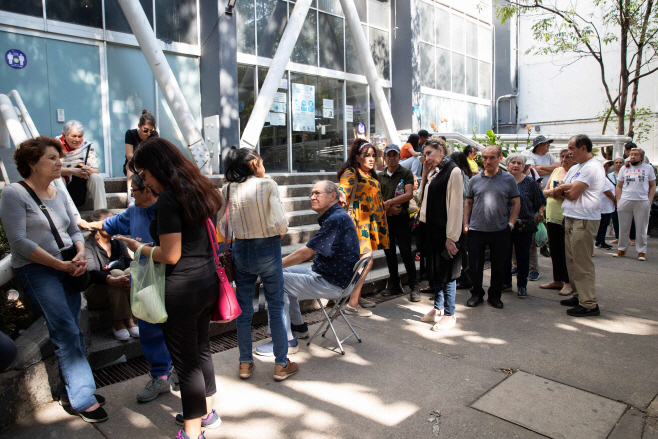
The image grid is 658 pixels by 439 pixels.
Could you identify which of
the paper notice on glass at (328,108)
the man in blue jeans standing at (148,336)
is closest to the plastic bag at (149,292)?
the man in blue jeans standing at (148,336)

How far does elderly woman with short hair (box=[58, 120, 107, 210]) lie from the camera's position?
16.7ft

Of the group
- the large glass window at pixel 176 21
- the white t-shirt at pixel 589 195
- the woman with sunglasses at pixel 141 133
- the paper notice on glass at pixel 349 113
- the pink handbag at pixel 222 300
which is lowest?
the pink handbag at pixel 222 300

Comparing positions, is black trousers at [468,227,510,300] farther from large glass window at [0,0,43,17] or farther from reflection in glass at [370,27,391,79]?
reflection in glass at [370,27,391,79]

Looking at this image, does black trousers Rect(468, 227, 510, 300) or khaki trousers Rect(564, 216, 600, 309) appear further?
black trousers Rect(468, 227, 510, 300)

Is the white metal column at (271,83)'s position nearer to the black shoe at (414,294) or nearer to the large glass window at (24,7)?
the large glass window at (24,7)

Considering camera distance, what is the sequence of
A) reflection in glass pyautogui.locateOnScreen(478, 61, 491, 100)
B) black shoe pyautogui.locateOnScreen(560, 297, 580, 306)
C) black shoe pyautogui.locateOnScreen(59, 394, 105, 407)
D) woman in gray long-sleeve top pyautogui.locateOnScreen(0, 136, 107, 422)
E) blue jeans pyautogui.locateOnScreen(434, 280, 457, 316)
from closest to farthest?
woman in gray long-sleeve top pyautogui.locateOnScreen(0, 136, 107, 422), black shoe pyautogui.locateOnScreen(59, 394, 105, 407), blue jeans pyautogui.locateOnScreen(434, 280, 457, 316), black shoe pyautogui.locateOnScreen(560, 297, 580, 306), reflection in glass pyautogui.locateOnScreen(478, 61, 491, 100)

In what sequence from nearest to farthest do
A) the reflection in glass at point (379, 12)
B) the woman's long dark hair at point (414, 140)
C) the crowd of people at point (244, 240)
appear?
the crowd of people at point (244, 240), the woman's long dark hair at point (414, 140), the reflection in glass at point (379, 12)

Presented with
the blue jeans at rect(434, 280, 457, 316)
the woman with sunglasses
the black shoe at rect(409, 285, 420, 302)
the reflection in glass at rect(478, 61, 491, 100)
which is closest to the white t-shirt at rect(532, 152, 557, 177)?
the black shoe at rect(409, 285, 420, 302)

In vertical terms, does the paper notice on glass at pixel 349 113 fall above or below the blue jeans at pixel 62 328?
above

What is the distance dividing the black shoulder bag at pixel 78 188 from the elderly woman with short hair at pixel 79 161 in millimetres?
25

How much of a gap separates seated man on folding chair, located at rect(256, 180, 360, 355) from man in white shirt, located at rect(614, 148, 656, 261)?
6.91m

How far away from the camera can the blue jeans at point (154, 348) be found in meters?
3.44

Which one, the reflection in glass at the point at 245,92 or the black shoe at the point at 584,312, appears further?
the reflection in glass at the point at 245,92

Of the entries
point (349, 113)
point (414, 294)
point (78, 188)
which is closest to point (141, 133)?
point (78, 188)
